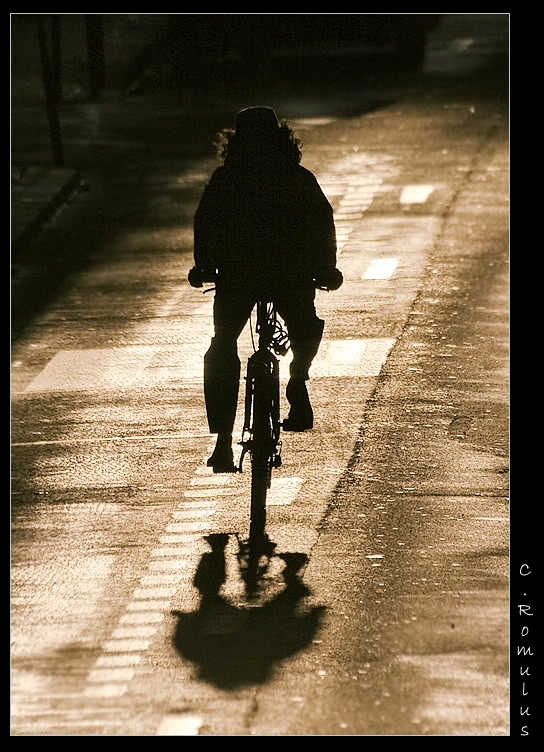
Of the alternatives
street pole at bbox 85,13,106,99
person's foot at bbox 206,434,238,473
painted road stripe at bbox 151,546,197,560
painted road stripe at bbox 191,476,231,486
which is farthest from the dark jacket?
street pole at bbox 85,13,106,99

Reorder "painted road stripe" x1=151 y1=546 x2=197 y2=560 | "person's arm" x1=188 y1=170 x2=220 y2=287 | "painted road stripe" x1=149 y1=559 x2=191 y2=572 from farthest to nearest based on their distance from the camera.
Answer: "person's arm" x1=188 y1=170 x2=220 y2=287 < "painted road stripe" x1=151 y1=546 x2=197 y2=560 < "painted road stripe" x1=149 y1=559 x2=191 y2=572

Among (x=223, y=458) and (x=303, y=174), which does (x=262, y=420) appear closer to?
(x=223, y=458)

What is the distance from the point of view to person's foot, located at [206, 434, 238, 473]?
995 centimetres

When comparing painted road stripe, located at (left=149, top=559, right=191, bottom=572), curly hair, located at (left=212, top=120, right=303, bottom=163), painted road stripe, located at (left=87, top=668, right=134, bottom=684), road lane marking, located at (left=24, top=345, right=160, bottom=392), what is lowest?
road lane marking, located at (left=24, top=345, right=160, bottom=392)

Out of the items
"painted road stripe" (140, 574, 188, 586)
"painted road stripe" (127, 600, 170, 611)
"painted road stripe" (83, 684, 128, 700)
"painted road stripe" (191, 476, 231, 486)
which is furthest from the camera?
"painted road stripe" (191, 476, 231, 486)

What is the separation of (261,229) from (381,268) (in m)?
8.07

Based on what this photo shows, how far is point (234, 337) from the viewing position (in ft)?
32.0

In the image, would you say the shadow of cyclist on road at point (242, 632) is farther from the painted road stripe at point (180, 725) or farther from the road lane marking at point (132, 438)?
the road lane marking at point (132, 438)

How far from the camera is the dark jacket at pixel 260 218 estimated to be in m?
9.61

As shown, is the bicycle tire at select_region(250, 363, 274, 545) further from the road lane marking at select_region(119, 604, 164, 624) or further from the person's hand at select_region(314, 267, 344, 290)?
the road lane marking at select_region(119, 604, 164, 624)

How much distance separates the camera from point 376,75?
31.8 metres

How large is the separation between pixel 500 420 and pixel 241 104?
56.7 feet

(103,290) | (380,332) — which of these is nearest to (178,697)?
(380,332)
